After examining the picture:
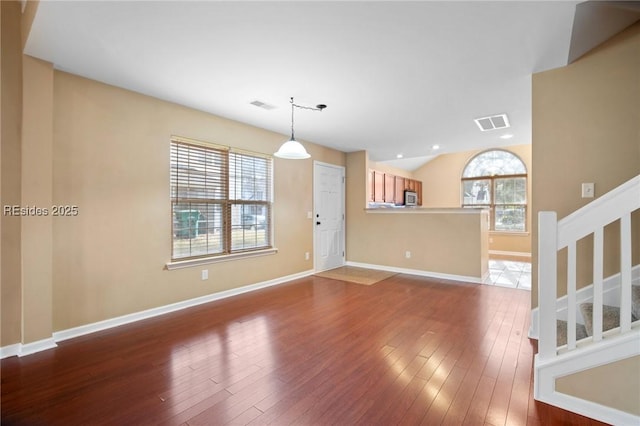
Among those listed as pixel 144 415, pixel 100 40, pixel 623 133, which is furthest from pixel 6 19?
pixel 623 133

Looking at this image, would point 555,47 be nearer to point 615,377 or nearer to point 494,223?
point 615,377

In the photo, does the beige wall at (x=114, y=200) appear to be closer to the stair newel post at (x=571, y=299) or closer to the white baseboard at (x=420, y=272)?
the white baseboard at (x=420, y=272)

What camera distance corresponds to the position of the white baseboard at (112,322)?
2.35 meters

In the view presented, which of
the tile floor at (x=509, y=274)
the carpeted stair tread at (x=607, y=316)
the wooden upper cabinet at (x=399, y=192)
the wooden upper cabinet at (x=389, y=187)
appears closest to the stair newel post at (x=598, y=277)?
the carpeted stair tread at (x=607, y=316)

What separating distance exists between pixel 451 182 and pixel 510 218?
177 centimetres

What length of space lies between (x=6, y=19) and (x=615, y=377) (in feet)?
16.0

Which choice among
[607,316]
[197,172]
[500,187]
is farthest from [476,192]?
[197,172]

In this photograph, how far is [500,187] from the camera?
7.63 metres

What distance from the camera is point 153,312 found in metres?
3.17

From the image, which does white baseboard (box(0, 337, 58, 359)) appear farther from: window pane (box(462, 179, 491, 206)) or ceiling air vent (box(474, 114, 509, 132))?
window pane (box(462, 179, 491, 206))

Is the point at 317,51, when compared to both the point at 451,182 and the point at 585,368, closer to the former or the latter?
the point at 585,368

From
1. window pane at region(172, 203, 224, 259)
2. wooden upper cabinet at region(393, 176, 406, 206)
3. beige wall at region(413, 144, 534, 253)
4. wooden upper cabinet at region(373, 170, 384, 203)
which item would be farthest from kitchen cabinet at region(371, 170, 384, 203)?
window pane at region(172, 203, 224, 259)

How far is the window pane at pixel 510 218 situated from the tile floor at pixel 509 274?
53.6 inches

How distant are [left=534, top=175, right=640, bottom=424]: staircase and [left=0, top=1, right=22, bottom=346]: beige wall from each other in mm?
3891
